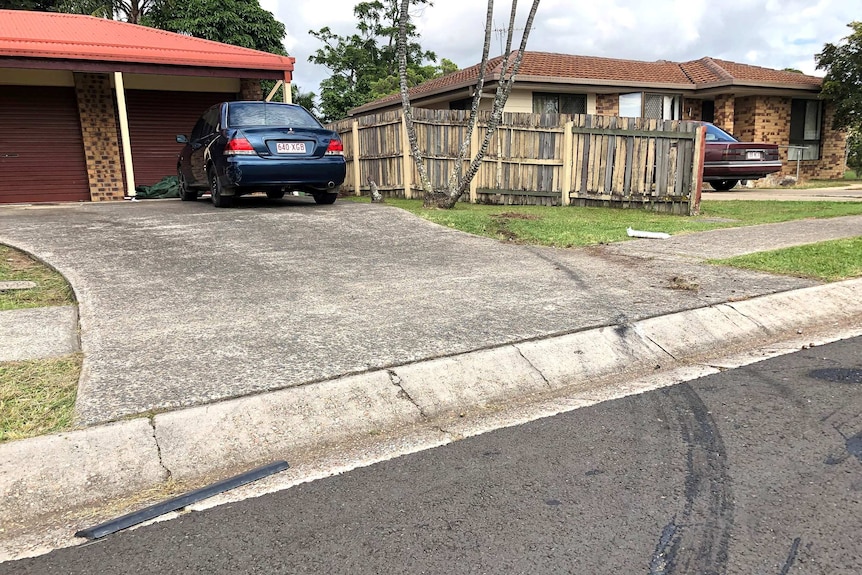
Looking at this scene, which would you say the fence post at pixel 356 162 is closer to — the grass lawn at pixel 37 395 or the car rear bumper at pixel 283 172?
the car rear bumper at pixel 283 172

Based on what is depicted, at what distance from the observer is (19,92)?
12883 mm

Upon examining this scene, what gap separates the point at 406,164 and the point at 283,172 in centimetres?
363

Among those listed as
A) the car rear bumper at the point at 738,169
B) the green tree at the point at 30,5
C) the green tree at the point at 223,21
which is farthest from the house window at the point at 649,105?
the green tree at the point at 30,5

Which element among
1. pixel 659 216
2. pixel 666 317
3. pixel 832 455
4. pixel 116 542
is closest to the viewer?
pixel 116 542

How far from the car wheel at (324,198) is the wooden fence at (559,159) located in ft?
6.41

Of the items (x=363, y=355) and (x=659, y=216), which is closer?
(x=363, y=355)

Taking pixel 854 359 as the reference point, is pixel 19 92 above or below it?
above

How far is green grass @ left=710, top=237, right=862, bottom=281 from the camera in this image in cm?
600

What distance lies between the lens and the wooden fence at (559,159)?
11.1m

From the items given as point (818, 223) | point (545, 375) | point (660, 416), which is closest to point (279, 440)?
point (545, 375)

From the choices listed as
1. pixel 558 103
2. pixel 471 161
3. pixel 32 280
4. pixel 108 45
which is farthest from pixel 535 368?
pixel 558 103

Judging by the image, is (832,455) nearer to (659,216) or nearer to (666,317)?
(666,317)

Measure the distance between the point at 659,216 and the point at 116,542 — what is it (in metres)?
9.95

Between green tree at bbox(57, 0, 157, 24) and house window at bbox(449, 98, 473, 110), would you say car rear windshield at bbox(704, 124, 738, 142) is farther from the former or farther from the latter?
green tree at bbox(57, 0, 157, 24)
